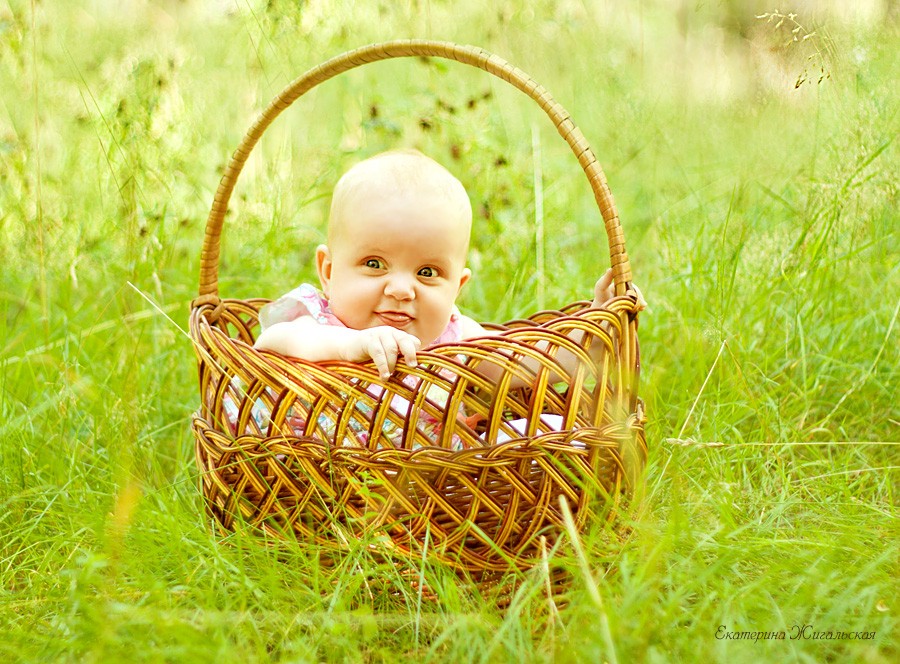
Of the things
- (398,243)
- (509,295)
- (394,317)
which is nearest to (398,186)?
(398,243)

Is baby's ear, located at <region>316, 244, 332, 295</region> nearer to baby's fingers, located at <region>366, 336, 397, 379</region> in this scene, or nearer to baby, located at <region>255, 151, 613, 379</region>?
baby, located at <region>255, 151, 613, 379</region>

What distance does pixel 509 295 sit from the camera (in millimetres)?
2338

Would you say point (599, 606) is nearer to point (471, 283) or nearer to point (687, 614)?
point (687, 614)

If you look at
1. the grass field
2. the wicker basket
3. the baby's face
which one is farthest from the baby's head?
the grass field

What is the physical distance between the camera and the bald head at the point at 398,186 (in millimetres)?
1634

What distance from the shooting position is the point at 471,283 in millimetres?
2496

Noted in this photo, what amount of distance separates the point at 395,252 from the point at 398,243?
2 cm

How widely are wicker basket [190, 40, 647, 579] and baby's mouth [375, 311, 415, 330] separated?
9.8 inches

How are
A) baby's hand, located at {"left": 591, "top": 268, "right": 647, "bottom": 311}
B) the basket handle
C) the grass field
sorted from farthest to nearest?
baby's hand, located at {"left": 591, "top": 268, "right": 647, "bottom": 311} → the basket handle → the grass field

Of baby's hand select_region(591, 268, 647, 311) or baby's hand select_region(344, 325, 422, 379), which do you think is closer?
baby's hand select_region(344, 325, 422, 379)

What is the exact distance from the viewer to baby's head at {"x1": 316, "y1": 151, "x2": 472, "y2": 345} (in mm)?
1628

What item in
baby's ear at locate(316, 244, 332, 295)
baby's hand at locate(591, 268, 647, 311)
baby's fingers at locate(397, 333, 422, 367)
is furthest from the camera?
baby's ear at locate(316, 244, 332, 295)

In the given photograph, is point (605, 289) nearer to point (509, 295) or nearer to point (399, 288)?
point (399, 288)

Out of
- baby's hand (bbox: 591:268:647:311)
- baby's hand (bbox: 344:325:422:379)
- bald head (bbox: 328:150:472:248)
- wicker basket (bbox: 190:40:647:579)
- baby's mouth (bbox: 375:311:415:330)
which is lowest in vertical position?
wicker basket (bbox: 190:40:647:579)
